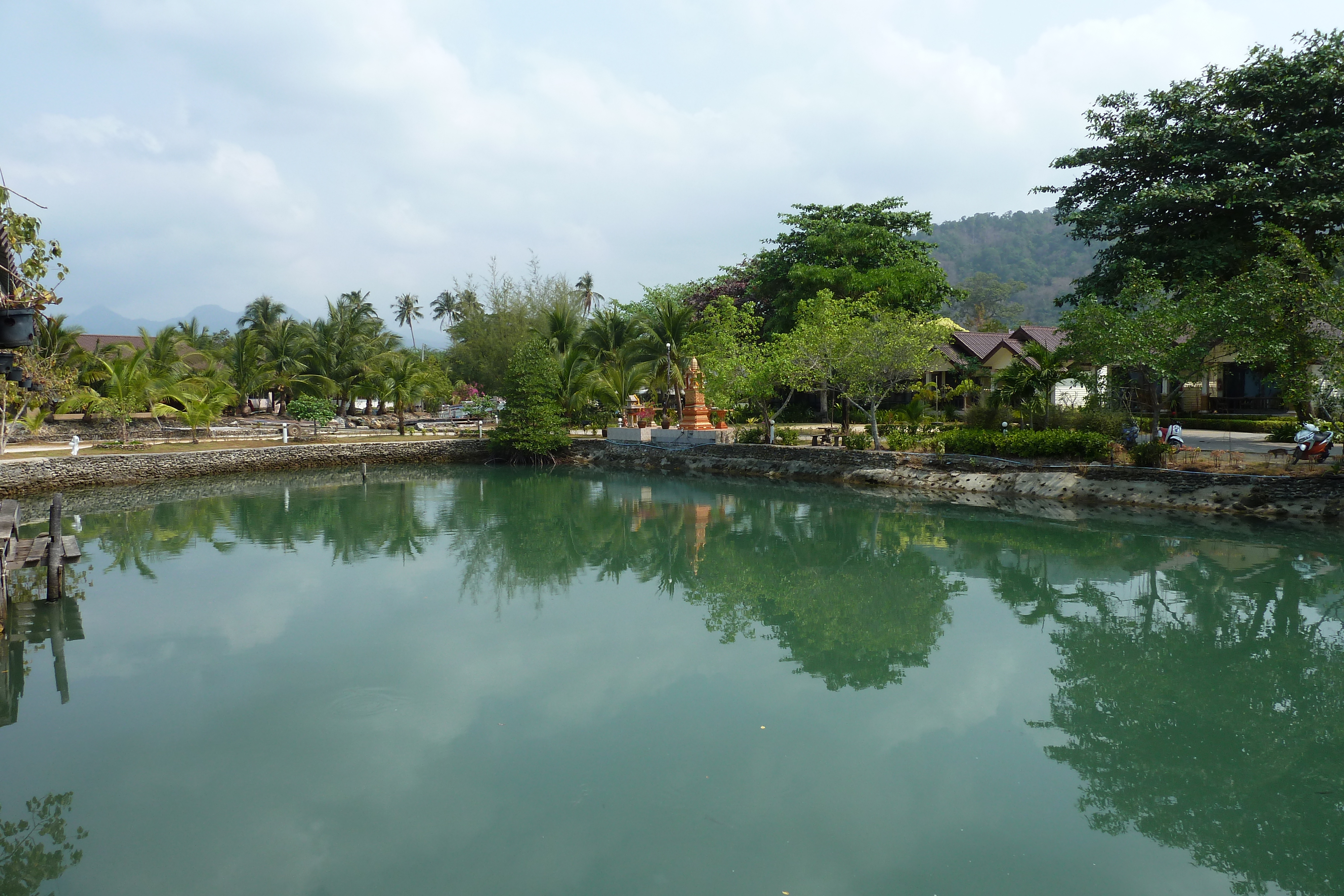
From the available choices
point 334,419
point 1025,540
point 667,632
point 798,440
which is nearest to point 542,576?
point 667,632

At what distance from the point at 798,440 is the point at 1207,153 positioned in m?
13.4

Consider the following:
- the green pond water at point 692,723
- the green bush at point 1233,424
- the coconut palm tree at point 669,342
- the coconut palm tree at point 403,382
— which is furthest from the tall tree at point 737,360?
the green bush at point 1233,424

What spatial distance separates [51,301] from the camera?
780cm

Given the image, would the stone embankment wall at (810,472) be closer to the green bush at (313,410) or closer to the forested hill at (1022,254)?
Answer: the green bush at (313,410)

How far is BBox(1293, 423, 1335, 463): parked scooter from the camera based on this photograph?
52.8 feet

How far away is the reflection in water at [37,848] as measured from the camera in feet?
15.9

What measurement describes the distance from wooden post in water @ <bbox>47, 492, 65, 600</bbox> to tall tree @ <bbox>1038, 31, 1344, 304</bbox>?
2196 cm

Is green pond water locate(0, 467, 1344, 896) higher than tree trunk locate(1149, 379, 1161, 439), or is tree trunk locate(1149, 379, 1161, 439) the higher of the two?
tree trunk locate(1149, 379, 1161, 439)

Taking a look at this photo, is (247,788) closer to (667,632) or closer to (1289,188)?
(667,632)

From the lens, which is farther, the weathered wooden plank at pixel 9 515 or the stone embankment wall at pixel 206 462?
the stone embankment wall at pixel 206 462

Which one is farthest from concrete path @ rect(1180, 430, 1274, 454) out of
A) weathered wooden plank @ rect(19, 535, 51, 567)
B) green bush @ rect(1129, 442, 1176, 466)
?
weathered wooden plank @ rect(19, 535, 51, 567)

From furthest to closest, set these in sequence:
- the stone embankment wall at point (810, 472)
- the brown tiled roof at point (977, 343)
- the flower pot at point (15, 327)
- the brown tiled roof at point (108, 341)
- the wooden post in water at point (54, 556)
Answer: the brown tiled roof at point (108, 341)
the brown tiled roof at point (977, 343)
the stone embankment wall at point (810, 472)
the wooden post in water at point (54, 556)
the flower pot at point (15, 327)

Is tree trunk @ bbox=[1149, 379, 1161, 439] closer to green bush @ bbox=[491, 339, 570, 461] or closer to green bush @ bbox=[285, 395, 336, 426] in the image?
green bush @ bbox=[491, 339, 570, 461]

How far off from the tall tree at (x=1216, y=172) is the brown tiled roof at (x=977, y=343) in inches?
368
